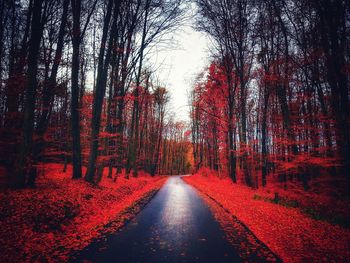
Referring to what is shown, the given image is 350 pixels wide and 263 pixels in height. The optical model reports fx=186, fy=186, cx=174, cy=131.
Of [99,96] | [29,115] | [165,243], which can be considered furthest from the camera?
[99,96]

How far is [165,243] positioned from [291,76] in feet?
52.2

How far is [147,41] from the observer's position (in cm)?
1559

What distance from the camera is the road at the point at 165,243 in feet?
13.4

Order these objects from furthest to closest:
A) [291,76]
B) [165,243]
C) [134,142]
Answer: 1. [134,142]
2. [291,76]
3. [165,243]

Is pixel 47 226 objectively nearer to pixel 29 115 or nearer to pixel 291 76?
pixel 29 115

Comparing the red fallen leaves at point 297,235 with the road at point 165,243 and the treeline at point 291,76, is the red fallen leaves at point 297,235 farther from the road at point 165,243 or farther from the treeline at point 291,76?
the treeline at point 291,76

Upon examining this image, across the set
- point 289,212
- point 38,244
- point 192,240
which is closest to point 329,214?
point 289,212

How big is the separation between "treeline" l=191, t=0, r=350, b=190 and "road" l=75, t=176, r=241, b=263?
826 centimetres

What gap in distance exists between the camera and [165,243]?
4.91m

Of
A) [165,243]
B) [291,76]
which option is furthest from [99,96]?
[291,76]

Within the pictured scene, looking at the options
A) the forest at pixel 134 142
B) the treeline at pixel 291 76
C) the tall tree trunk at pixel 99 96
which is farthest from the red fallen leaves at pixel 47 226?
the treeline at pixel 291 76

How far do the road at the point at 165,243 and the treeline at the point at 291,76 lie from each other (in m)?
8.26

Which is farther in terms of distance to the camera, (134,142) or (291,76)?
(134,142)

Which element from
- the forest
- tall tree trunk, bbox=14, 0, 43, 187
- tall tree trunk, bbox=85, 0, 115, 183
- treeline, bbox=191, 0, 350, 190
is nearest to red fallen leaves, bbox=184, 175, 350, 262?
the forest
